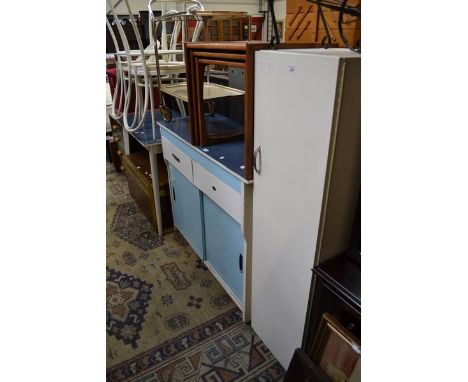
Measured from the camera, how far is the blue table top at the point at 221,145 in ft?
4.68

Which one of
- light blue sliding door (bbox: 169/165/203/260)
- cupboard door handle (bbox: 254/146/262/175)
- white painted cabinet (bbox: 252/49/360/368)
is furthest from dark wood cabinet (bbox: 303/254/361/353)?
light blue sliding door (bbox: 169/165/203/260)

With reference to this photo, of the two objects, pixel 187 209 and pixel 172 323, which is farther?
pixel 187 209

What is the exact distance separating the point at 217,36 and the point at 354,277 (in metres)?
5.92

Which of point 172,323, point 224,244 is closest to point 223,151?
point 224,244

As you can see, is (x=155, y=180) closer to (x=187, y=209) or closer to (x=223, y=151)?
(x=187, y=209)

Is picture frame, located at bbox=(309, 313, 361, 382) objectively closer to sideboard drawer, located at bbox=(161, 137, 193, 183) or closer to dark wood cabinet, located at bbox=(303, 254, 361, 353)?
dark wood cabinet, located at bbox=(303, 254, 361, 353)

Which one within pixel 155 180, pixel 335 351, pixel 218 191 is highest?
pixel 218 191

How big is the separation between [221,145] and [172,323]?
1.00 metres

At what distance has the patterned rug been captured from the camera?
4.86 feet

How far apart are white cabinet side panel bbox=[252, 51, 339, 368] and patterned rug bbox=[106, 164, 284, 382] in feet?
0.74

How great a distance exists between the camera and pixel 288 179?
1.08 metres
